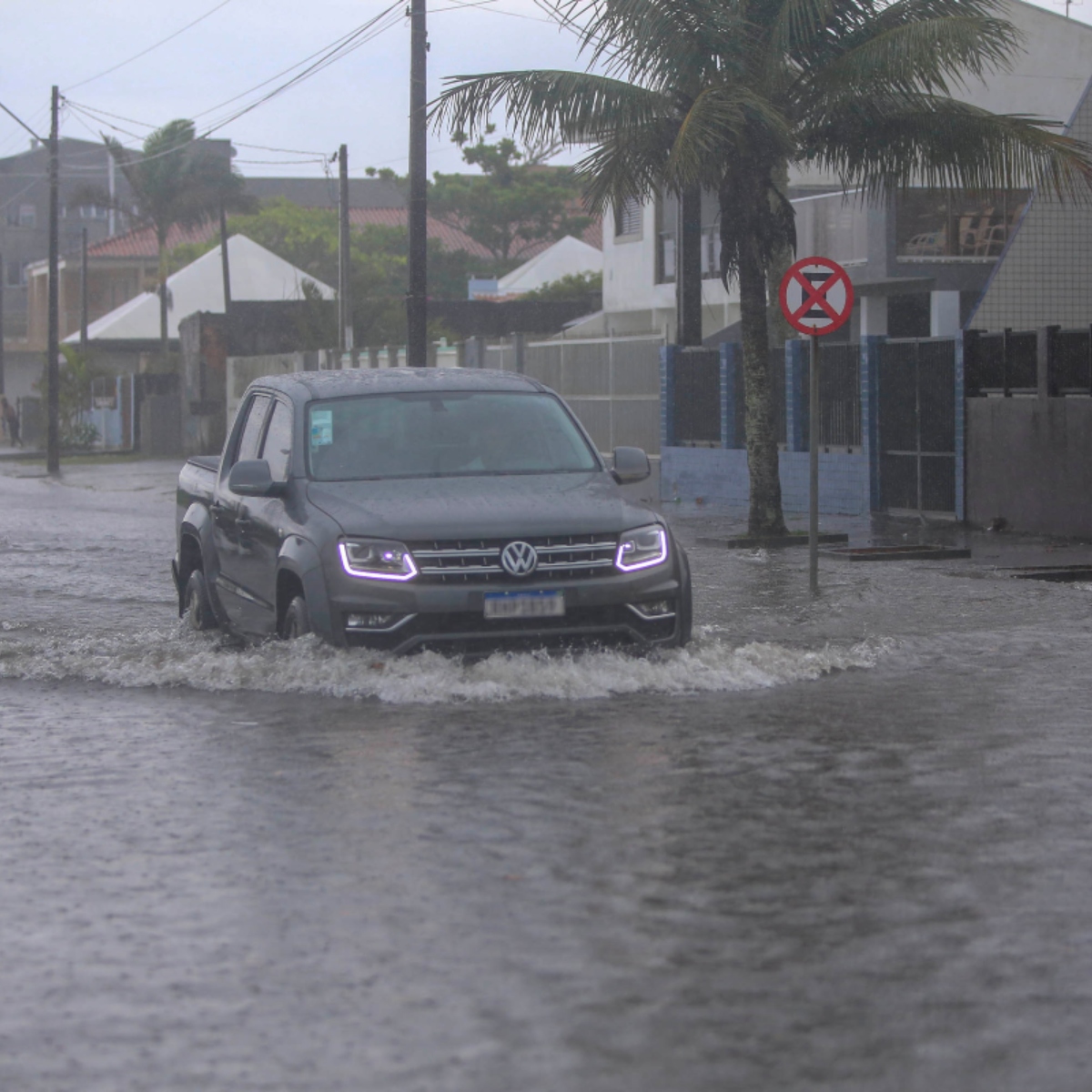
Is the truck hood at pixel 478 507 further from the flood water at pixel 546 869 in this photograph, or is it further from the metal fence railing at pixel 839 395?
the metal fence railing at pixel 839 395

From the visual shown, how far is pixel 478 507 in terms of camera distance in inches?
383

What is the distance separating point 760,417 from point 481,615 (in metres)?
11.4

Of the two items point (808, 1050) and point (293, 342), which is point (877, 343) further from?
point (293, 342)

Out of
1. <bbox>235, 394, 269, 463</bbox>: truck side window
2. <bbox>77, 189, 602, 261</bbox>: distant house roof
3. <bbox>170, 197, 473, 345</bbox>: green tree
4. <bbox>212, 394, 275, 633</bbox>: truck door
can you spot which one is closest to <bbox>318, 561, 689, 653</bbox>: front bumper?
<bbox>212, 394, 275, 633</bbox>: truck door

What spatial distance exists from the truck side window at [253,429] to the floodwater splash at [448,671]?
3.74 ft

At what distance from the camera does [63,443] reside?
5969cm

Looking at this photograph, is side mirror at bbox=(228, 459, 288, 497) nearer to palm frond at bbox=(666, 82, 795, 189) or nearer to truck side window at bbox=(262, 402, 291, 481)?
truck side window at bbox=(262, 402, 291, 481)

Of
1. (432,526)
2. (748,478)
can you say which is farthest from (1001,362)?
(432,526)

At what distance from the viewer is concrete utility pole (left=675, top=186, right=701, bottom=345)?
77.5 feet

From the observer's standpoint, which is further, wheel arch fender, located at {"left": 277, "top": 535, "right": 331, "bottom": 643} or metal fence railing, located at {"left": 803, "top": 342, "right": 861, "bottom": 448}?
metal fence railing, located at {"left": 803, "top": 342, "right": 861, "bottom": 448}

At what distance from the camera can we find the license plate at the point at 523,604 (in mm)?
9477

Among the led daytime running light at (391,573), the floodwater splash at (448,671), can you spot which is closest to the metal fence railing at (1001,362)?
the floodwater splash at (448,671)

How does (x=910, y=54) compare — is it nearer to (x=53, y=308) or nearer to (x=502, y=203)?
(x=53, y=308)

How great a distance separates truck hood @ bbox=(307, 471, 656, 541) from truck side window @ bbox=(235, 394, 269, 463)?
1243mm
